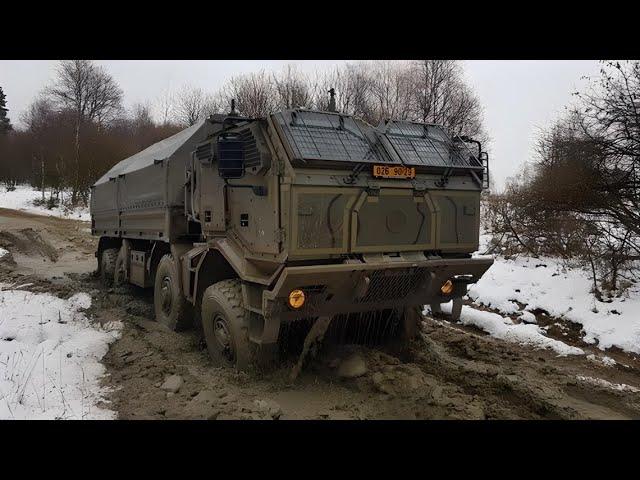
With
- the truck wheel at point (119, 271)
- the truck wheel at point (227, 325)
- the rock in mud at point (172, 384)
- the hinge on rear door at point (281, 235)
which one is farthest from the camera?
the truck wheel at point (119, 271)

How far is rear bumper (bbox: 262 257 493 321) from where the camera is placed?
15.3 ft

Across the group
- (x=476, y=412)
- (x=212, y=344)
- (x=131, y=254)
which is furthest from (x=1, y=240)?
(x=476, y=412)

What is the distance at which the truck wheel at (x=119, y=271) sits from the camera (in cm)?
972

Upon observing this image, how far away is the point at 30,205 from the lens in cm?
3453

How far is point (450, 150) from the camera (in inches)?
233

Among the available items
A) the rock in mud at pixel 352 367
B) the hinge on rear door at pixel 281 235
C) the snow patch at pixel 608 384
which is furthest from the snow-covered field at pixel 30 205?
the snow patch at pixel 608 384

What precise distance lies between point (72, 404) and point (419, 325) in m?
3.75

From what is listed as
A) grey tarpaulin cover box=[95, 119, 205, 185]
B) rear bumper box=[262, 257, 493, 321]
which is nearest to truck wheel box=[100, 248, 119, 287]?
grey tarpaulin cover box=[95, 119, 205, 185]

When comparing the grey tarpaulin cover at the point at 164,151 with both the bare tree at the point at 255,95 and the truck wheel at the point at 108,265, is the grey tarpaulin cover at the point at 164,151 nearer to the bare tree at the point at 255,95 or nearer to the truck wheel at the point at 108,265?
the truck wheel at the point at 108,265

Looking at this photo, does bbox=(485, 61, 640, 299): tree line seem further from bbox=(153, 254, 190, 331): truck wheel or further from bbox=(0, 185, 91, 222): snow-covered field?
bbox=(0, 185, 91, 222): snow-covered field

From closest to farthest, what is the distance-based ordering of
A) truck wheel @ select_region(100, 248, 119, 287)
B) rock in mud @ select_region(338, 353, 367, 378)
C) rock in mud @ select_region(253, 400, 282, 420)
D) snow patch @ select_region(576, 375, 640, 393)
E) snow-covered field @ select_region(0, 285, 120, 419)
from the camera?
1. snow-covered field @ select_region(0, 285, 120, 419)
2. rock in mud @ select_region(253, 400, 282, 420)
3. rock in mud @ select_region(338, 353, 367, 378)
4. snow patch @ select_region(576, 375, 640, 393)
5. truck wheel @ select_region(100, 248, 119, 287)

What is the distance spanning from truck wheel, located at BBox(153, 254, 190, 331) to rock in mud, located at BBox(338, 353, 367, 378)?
2.60m

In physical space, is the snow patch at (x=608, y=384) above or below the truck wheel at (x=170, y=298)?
below

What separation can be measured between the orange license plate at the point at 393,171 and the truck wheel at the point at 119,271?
6119mm
